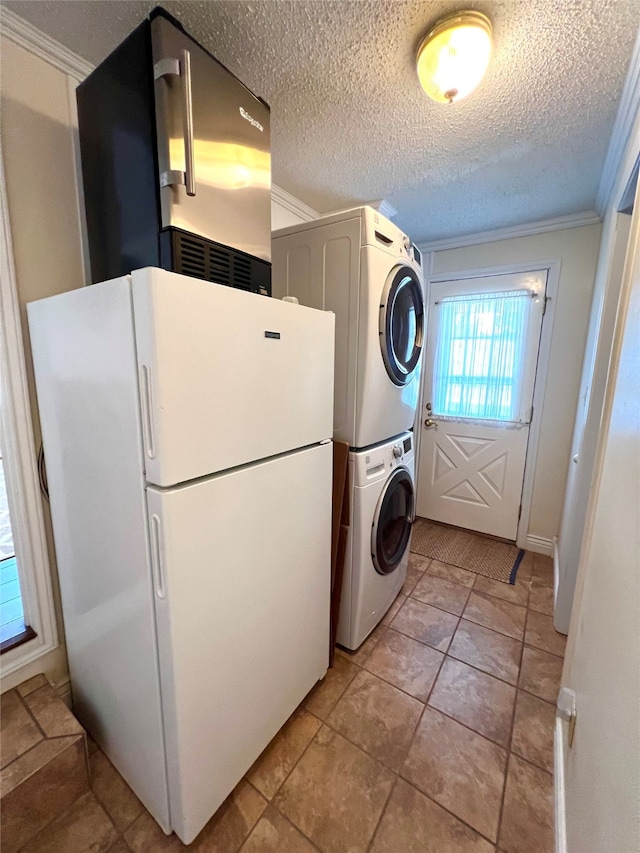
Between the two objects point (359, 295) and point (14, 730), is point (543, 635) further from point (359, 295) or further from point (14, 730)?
point (14, 730)

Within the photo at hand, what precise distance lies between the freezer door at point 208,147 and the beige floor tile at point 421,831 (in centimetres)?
187

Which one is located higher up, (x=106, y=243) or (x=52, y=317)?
(x=106, y=243)

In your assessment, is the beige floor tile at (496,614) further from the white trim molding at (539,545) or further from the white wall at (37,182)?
the white wall at (37,182)

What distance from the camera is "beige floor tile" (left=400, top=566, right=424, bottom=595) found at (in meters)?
2.23

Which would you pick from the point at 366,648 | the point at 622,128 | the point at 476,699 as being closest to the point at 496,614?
the point at 476,699

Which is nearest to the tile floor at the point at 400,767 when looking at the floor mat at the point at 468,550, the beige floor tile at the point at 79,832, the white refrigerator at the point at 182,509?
the beige floor tile at the point at 79,832

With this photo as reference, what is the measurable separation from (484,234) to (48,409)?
9.64 ft

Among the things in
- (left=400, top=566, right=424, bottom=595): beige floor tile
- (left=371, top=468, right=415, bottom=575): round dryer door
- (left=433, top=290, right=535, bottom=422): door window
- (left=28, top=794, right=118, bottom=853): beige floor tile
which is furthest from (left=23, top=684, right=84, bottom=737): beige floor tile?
(left=433, top=290, right=535, bottom=422): door window

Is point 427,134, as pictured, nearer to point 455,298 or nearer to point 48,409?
point 455,298

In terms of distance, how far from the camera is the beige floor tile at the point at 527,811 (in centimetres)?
106

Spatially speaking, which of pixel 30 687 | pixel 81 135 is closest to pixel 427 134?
pixel 81 135

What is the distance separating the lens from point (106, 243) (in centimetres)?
113

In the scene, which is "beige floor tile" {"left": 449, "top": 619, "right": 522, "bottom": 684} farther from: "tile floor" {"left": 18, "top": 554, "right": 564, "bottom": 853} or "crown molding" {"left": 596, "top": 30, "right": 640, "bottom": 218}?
"crown molding" {"left": 596, "top": 30, "right": 640, "bottom": 218}

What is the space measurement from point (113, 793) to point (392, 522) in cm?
146
